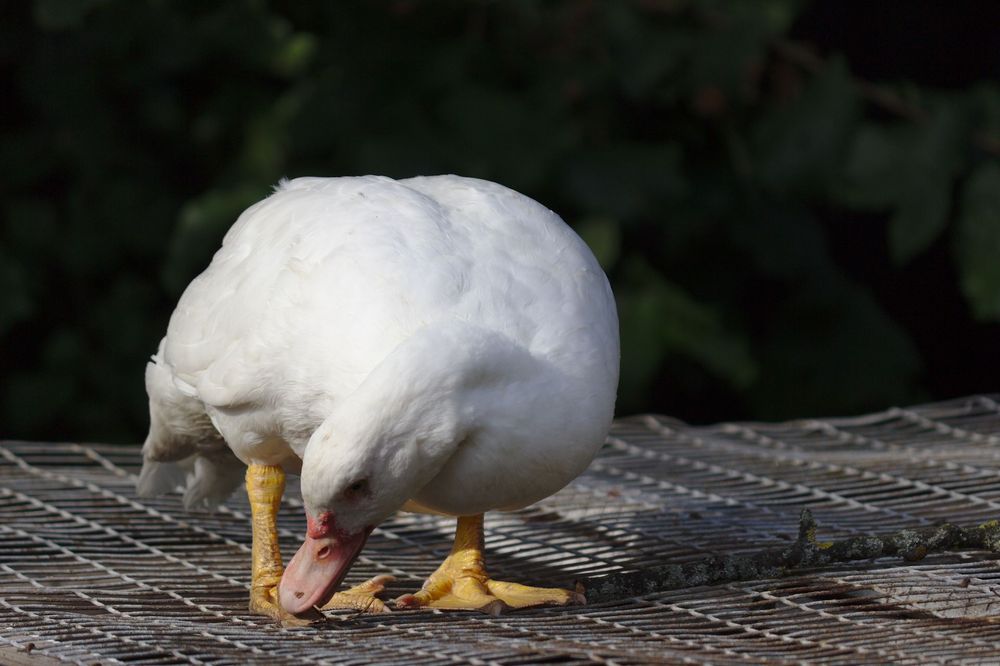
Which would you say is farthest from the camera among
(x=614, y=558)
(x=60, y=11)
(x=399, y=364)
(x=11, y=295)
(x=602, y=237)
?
(x=11, y=295)

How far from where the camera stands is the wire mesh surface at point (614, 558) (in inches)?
81.1

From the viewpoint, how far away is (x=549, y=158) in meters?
4.29

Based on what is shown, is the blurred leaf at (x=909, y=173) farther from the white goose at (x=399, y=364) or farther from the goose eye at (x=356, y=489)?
the goose eye at (x=356, y=489)

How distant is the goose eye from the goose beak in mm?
116

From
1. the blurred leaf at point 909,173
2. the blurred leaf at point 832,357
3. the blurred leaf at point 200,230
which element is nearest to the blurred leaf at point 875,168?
the blurred leaf at point 909,173

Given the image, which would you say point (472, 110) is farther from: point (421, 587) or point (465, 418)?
point (465, 418)

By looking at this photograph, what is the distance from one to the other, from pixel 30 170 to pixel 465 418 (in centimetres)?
307

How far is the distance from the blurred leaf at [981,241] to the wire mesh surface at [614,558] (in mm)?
665

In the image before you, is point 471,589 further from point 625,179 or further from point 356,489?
point 625,179

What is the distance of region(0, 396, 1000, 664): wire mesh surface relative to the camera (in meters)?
2.06

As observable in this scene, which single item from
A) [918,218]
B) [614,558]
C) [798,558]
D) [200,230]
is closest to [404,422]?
[798,558]

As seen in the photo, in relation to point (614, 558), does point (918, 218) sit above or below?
above

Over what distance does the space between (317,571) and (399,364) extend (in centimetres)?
41

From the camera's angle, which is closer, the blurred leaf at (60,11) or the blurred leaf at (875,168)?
the blurred leaf at (60,11)
